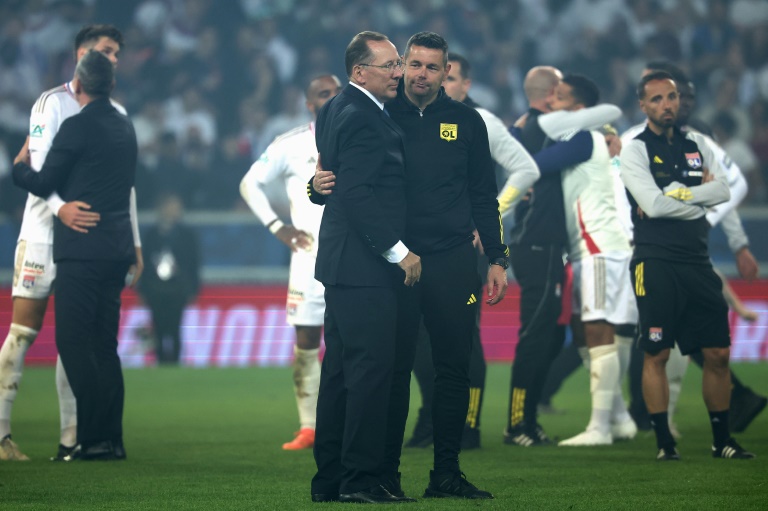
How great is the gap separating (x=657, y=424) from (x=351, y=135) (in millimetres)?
2983

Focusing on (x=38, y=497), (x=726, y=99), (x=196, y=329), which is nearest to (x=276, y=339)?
(x=196, y=329)

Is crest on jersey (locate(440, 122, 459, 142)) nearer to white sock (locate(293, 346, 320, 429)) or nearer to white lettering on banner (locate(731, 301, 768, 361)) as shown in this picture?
white sock (locate(293, 346, 320, 429))

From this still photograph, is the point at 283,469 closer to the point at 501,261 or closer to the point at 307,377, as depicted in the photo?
the point at 307,377

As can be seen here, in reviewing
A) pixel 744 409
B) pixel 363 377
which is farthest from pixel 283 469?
pixel 744 409

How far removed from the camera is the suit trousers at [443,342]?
20.2ft

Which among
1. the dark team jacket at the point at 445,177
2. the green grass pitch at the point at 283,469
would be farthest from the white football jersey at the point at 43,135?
the dark team jacket at the point at 445,177

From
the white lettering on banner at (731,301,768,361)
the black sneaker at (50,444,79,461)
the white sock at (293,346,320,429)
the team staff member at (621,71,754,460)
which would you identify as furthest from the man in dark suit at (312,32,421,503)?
the white lettering on banner at (731,301,768,361)

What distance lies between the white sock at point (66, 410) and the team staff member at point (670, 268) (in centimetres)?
353

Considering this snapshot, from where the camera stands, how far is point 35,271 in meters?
8.09

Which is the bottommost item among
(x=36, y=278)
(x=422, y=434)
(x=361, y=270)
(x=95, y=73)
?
(x=422, y=434)

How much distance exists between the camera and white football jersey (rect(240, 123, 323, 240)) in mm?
8922

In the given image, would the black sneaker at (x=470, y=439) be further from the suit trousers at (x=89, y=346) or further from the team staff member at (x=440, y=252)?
the team staff member at (x=440, y=252)

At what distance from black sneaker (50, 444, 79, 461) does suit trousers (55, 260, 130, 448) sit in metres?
0.10

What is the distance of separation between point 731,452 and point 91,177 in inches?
162
